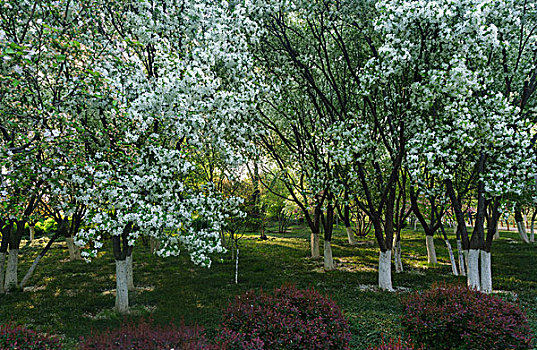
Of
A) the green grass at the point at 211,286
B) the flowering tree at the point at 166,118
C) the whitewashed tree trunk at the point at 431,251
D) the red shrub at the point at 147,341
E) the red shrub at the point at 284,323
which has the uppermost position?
the flowering tree at the point at 166,118

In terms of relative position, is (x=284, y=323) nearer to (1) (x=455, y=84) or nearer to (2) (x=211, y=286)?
(1) (x=455, y=84)

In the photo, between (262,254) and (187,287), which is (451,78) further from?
(262,254)

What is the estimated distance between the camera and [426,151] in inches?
358

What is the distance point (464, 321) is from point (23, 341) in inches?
306

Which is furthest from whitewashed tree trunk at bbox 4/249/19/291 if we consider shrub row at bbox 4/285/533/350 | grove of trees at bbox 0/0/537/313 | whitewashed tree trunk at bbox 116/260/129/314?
shrub row at bbox 4/285/533/350

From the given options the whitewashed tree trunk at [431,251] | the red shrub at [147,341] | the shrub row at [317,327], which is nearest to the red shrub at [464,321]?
the shrub row at [317,327]

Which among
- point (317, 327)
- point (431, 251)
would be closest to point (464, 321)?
point (317, 327)

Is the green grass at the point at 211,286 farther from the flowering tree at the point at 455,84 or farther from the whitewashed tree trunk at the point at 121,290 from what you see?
the flowering tree at the point at 455,84

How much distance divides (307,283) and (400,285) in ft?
12.4

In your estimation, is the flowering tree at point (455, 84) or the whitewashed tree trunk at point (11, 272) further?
the whitewashed tree trunk at point (11, 272)

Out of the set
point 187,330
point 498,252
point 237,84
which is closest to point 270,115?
point 237,84

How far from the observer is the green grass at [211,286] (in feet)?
29.5

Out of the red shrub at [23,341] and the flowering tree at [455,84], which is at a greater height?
the flowering tree at [455,84]

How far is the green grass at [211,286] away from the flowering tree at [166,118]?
1676 millimetres
